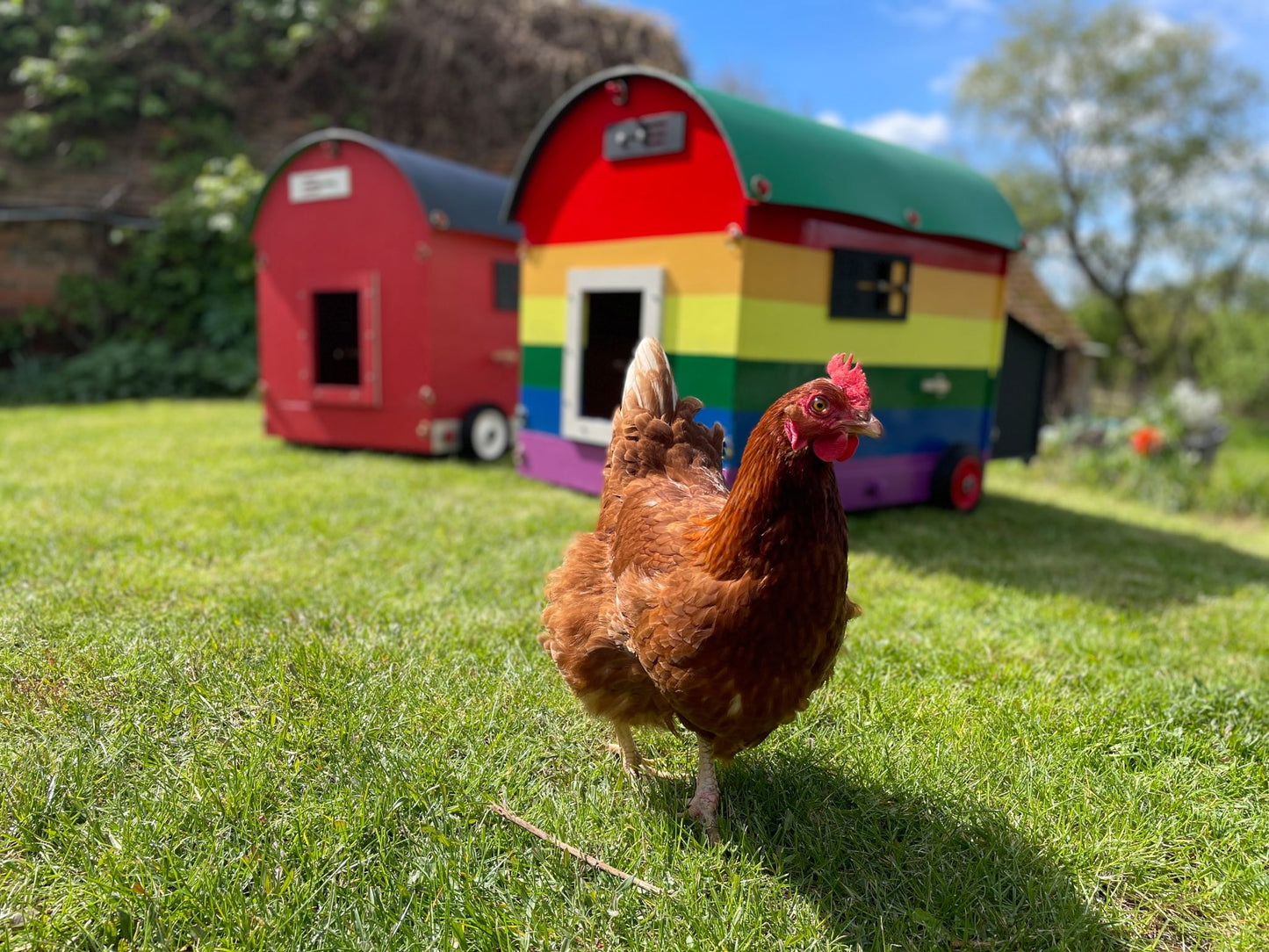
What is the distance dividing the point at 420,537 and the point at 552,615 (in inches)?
93.9

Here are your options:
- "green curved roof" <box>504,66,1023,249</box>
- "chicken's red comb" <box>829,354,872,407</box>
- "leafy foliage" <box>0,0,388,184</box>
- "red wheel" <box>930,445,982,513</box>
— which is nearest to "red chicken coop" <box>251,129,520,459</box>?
"green curved roof" <box>504,66,1023,249</box>

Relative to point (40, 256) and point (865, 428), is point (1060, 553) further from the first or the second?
point (40, 256)

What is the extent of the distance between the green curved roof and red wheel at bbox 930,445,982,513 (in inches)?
64.1

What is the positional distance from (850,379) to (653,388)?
3.14ft

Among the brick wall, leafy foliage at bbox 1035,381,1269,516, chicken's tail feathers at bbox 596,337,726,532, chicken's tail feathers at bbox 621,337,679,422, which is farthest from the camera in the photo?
the brick wall

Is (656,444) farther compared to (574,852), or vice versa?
(656,444)

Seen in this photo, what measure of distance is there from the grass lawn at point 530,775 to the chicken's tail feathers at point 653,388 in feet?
3.46

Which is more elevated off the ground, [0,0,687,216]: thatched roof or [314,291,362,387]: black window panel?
[0,0,687,216]: thatched roof

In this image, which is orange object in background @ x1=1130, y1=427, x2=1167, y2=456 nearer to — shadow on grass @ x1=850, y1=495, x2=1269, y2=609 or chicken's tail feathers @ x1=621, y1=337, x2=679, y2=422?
shadow on grass @ x1=850, y1=495, x2=1269, y2=609

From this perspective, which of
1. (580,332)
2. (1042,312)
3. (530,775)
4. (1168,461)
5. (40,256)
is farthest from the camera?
(1042,312)

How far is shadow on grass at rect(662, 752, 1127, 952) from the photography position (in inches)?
74.3

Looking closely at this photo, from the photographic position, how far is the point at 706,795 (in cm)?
221

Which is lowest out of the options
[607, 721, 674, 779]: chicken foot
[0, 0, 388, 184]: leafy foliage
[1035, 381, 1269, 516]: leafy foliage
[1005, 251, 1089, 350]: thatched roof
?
[607, 721, 674, 779]: chicken foot

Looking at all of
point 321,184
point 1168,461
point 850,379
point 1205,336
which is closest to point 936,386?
point 1168,461
